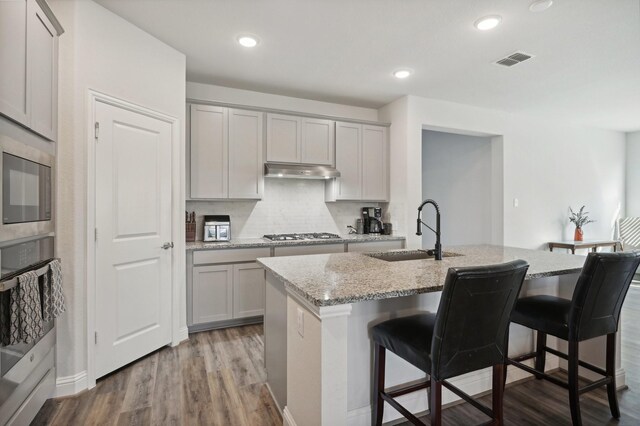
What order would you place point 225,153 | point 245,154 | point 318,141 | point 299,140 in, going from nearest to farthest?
point 225,153 → point 245,154 → point 299,140 → point 318,141

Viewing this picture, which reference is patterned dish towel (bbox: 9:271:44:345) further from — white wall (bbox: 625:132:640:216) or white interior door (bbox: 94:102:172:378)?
white wall (bbox: 625:132:640:216)

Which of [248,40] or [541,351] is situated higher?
[248,40]

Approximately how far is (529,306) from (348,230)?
278cm

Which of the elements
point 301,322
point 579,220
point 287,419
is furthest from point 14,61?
point 579,220

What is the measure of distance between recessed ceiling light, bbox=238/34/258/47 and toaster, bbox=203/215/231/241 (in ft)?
5.95

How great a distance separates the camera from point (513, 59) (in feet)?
10.6

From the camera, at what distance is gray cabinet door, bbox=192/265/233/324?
3365 millimetres

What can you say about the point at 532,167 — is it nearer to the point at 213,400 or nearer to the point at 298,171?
the point at 298,171

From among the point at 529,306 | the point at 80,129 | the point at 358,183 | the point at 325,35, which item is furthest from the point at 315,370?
the point at 358,183

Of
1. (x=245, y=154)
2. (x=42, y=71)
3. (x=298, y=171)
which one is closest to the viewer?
(x=42, y=71)

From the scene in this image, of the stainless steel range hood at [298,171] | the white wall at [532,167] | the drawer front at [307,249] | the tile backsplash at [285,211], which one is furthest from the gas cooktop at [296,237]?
the white wall at [532,167]

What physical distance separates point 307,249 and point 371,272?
1989 mm

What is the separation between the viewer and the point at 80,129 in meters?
2.30

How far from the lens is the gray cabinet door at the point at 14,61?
1.55m
